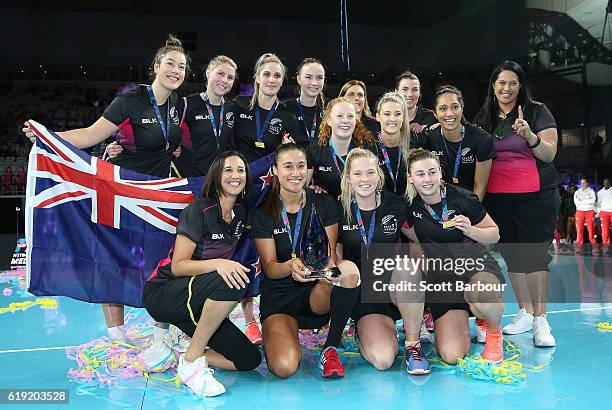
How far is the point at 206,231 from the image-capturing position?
2.82 meters

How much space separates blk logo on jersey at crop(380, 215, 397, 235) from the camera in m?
3.08

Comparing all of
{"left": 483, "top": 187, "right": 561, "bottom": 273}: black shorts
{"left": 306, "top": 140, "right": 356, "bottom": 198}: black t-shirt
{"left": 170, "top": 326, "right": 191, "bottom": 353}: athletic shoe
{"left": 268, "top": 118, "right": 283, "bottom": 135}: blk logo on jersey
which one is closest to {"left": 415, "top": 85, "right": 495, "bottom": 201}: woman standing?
{"left": 483, "top": 187, "right": 561, "bottom": 273}: black shorts

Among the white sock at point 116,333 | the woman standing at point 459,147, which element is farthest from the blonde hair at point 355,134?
the white sock at point 116,333

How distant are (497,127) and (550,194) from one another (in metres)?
0.56

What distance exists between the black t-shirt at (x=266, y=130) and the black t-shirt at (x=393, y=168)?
66 cm

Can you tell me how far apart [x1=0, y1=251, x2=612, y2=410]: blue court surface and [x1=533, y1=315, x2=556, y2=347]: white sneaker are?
2.4 inches

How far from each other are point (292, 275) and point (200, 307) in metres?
0.51

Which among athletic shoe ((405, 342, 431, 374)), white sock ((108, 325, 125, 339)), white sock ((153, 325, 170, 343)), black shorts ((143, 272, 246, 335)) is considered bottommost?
athletic shoe ((405, 342, 431, 374))

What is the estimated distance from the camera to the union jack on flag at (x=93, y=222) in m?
3.01

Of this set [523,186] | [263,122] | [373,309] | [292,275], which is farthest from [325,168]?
[523,186]

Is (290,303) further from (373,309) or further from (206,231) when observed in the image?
(206,231)

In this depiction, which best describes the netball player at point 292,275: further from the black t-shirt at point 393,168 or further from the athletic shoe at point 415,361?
the black t-shirt at point 393,168

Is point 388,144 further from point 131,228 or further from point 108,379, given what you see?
point 108,379

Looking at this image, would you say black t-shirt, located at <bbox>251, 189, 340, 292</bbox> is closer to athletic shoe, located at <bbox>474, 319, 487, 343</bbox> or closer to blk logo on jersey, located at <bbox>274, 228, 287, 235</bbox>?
blk logo on jersey, located at <bbox>274, 228, 287, 235</bbox>
